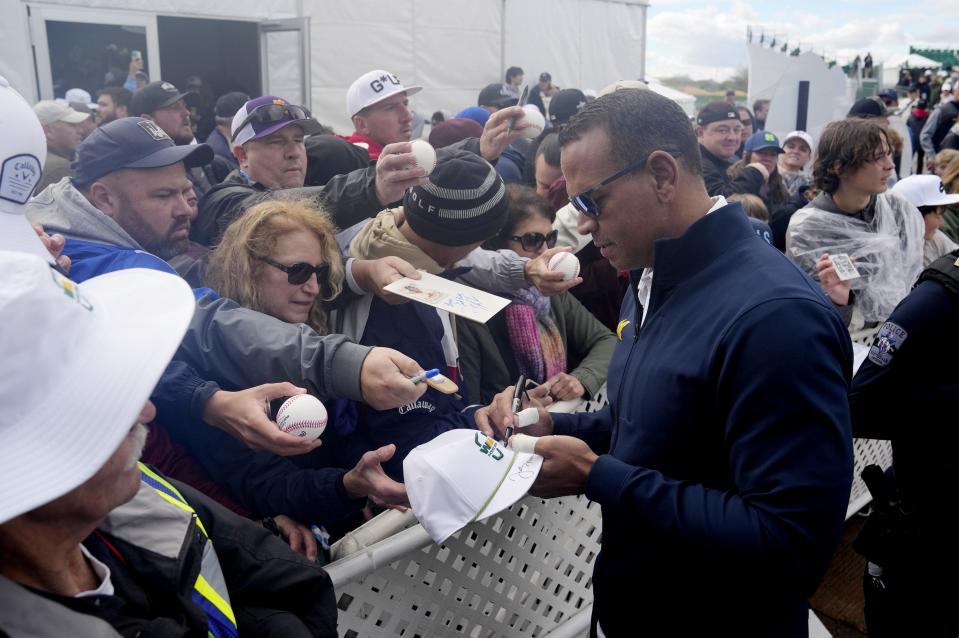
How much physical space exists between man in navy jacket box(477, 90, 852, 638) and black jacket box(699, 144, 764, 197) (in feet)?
12.4

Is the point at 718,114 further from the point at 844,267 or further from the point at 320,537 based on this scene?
the point at 320,537

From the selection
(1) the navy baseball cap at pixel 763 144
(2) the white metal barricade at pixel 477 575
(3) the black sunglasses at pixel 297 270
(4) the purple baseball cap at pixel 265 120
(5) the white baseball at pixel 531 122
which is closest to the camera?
(2) the white metal barricade at pixel 477 575

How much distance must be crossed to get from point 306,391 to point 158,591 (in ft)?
2.48

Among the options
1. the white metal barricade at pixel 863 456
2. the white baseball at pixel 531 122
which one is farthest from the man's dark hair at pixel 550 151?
the white metal barricade at pixel 863 456

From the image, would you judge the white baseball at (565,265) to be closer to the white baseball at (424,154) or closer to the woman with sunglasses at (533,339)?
the woman with sunglasses at (533,339)

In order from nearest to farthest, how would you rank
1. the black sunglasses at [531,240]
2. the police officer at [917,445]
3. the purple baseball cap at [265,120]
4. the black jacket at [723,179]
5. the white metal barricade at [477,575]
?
the white metal barricade at [477,575]
the police officer at [917,445]
the black sunglasses at [531,240]
the purple baseball cap at [265,120]
the black jacket at [723,179]

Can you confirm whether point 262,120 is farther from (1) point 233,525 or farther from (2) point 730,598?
(2) point 730,598

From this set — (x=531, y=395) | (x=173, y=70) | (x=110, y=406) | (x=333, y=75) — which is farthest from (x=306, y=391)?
(x=173, y=70)

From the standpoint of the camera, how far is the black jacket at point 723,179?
5.67 metres

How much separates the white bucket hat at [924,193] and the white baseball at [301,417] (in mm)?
4003

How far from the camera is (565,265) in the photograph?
3057 mm

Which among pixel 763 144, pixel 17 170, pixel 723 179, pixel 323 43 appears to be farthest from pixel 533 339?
pixel 323 43

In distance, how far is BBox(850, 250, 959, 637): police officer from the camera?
2.64 m
